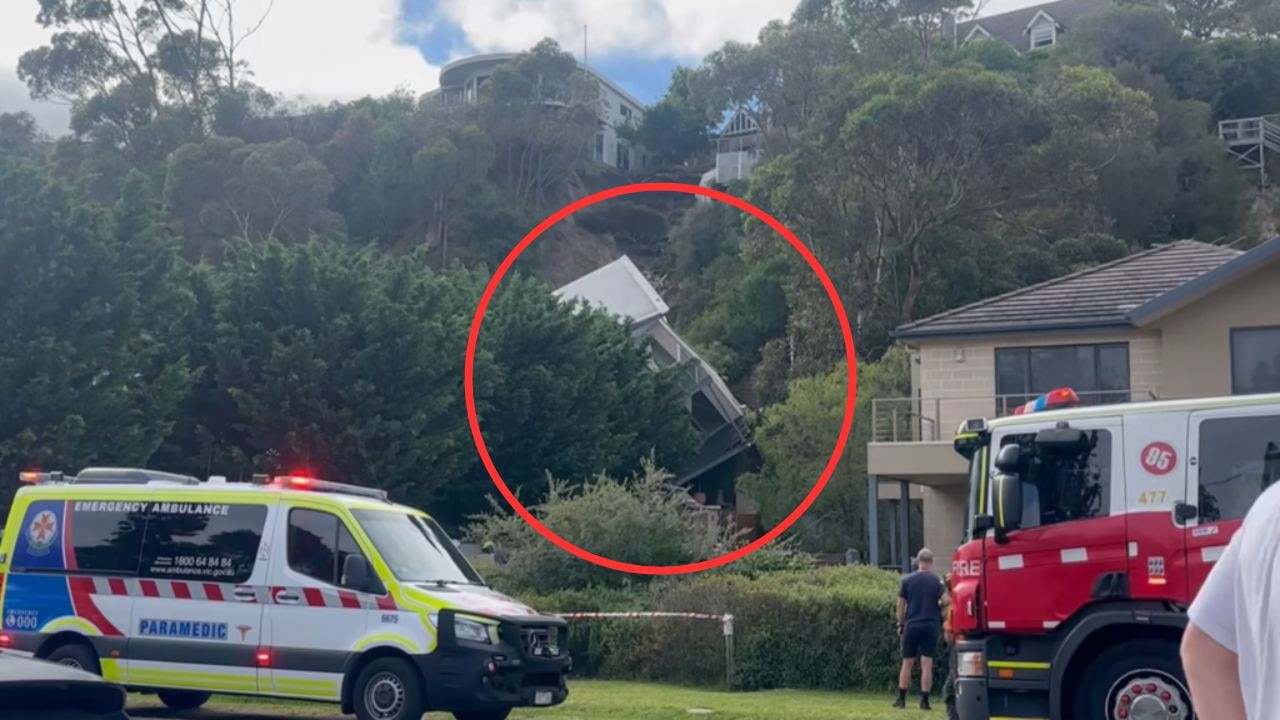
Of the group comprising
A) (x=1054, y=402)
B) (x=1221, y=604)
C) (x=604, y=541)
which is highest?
(x=1054, y=402)

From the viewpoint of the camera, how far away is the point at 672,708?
15.1m

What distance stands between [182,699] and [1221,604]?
13.8m

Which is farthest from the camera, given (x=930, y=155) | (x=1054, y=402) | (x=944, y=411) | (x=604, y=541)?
(x=930, y=155)

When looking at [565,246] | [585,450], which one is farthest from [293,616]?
[565,246]

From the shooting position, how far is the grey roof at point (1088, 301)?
98.6ft

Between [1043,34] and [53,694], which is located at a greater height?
[1043,34]

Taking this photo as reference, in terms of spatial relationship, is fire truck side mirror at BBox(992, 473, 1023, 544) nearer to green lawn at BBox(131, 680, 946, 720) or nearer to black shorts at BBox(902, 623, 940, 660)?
green lawn at BBox(131, 680, 946, 720)

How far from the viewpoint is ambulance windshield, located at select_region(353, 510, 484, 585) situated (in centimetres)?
1379

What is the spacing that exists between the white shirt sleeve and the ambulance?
10.4 meters

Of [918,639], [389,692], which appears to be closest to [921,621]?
[918,639]

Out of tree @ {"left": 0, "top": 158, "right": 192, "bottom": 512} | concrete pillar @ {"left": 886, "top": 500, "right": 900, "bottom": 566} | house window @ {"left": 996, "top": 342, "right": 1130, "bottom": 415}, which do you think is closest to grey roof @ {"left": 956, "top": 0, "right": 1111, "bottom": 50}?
concrete pillar @ {"left": 886, "top": 500, "right": 900, "bottom": 566}

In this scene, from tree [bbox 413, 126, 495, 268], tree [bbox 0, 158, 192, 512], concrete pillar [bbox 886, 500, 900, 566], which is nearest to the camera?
tree [bbox 0, 158, 192, 512]

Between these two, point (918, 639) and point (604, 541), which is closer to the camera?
point (918, 639)

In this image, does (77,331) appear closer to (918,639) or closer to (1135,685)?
(918,639)
